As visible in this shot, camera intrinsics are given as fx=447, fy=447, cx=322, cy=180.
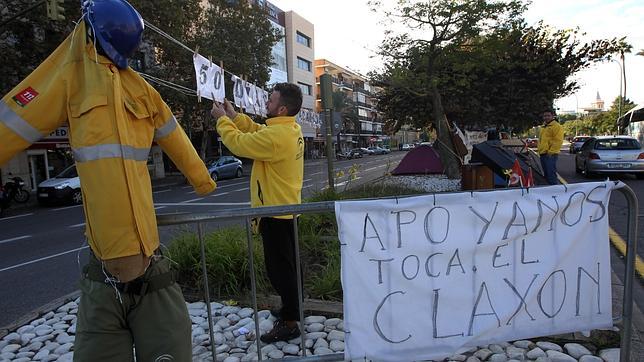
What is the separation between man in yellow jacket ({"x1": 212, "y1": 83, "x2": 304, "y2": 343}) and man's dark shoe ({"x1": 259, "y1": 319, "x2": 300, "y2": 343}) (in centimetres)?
17

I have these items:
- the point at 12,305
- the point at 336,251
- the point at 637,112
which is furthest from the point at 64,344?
the point at 637,112

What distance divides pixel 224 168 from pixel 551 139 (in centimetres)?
1945

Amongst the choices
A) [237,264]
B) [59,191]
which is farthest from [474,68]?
[59,191]

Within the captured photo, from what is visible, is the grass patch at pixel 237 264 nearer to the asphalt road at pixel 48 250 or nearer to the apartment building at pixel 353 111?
the asphalt road at pixel 48 250

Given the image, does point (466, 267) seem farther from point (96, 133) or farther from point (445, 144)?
point (445, 144)

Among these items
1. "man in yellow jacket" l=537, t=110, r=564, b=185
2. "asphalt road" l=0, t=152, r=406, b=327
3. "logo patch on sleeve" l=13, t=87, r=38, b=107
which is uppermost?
"logo patch on sleeve" l=13, t=87, r=38, b=107

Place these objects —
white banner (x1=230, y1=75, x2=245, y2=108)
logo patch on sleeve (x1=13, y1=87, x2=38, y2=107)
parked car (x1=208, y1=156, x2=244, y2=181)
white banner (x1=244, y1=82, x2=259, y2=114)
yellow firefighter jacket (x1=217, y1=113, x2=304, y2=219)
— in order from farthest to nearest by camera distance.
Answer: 1. parked car (x1=208, y1=156, x2=244, y2=181)
2. white banner (x1=244, y1=82, x2=259, y2=114)
3. white banner (x1=230, y1=75, x2=245, y2=108)
4. yellow firefighter jacket (x1=217, y1=113, x2=304, y2=219)
5. logo patch on sleeve (x1=13, y1=87, x2=38, y2=107)

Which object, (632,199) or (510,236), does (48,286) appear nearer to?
(510,236)

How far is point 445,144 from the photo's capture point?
14.1 meters

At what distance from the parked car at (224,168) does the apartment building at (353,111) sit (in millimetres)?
46682

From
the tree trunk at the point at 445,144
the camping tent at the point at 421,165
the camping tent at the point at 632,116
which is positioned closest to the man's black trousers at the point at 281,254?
the tree trunk at the point at 445,144

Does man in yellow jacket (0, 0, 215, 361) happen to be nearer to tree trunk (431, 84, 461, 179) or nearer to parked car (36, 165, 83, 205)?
tree trunk (431, 84, 461, 179)

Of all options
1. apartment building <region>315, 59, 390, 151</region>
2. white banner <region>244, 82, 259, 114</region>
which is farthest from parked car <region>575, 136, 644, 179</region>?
apartment building <region>315, 59, 390, 151</region>

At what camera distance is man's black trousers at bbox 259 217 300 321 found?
126 inches
